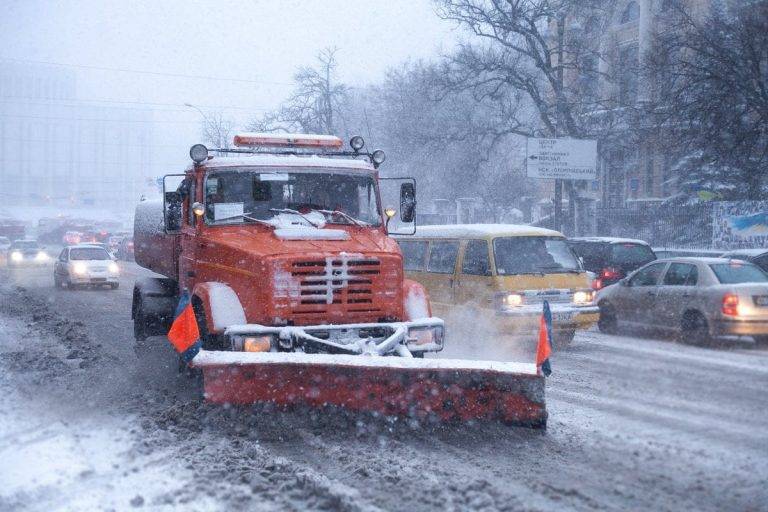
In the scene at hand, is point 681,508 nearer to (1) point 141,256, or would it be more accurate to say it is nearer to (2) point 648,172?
(1) point 141,256

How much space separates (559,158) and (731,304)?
64.0 ft

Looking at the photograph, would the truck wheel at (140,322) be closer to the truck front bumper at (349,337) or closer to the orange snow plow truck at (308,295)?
the orange snow plow truck at (308,295)

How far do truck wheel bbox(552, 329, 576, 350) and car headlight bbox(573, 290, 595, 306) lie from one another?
2.12ft

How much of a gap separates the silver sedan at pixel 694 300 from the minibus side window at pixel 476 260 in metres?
3.35

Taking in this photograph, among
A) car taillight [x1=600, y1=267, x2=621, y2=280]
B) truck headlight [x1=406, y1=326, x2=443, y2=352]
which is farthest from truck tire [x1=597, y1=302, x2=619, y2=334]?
truck headlight [x1=406, y1=326, x2=443, y2=352]

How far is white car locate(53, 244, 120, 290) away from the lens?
86.1ft

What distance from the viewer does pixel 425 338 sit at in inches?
328

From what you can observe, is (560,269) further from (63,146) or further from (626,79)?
(63,146)

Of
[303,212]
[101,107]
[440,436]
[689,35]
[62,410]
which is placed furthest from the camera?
[101,107]

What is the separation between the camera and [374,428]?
287 inches

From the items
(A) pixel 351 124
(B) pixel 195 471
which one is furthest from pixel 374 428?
(A) pixel 351 124

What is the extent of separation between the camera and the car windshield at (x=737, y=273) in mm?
13047

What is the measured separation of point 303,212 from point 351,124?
46504 mm

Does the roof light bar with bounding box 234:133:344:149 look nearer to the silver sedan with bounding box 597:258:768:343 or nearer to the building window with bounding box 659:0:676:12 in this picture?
the silver sedan with bounding box 597:258:768:343
